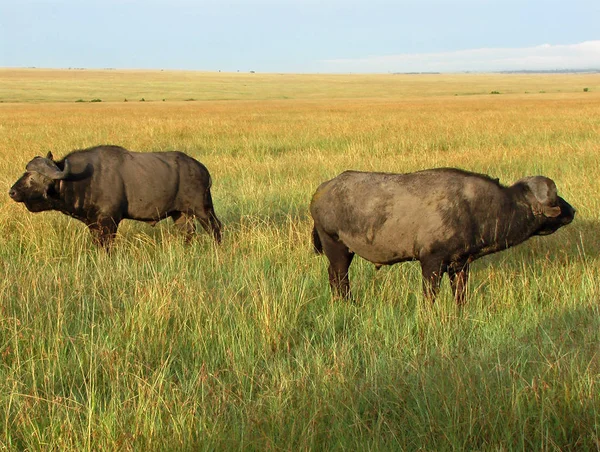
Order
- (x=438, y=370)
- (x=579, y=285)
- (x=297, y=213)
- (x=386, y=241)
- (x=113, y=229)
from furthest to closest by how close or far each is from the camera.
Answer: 1. (x=297, y=213)
2. (x=113, y=229)
3. (x=579, y=285)
4. (x=386, y=241)
5. (x=438, y=370)

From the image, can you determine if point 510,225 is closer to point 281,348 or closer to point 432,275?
point 432,275

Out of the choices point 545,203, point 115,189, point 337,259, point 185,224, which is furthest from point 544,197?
point 115,189

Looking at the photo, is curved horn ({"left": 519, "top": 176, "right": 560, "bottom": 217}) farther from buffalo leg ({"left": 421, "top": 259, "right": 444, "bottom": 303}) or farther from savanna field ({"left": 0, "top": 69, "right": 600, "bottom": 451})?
buffalo leg ({"left": 421, "top": 259, "right": 444, "bottom": 303})

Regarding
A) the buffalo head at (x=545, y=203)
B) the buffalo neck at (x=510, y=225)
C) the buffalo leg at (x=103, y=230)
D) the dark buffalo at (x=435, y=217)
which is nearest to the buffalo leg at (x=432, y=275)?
the dark buffalo at (x=435, y=217)

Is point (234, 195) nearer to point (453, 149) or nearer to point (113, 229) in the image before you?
point (113, 229)

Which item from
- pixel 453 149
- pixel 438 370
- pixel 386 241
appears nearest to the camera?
pixel 438 370

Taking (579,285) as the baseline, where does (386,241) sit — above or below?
above

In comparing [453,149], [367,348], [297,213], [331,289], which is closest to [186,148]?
[453,149]

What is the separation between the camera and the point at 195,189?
820 cm

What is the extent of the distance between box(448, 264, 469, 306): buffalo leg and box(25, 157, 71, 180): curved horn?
180 inches

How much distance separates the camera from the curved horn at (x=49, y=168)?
7285 millimetres

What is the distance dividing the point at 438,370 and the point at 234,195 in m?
7.23

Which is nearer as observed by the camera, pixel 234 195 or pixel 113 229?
pixel 113 229

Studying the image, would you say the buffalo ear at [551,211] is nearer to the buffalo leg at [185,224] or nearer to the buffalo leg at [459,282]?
the buffalo leg at [459,282]
